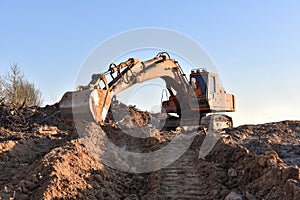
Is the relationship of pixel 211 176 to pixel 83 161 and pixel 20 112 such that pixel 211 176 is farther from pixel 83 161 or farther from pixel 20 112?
pixel 20 112

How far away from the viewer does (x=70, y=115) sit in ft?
32.7

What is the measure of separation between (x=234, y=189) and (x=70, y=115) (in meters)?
4.63

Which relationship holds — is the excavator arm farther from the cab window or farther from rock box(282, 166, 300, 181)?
rock box(282, 166, 300, 181)

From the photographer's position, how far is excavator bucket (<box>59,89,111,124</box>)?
944cm

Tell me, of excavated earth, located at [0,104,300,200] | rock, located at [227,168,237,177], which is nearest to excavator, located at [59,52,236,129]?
excavated earth, located at [0,104,300,200]

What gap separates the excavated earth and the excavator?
1334 millimetres

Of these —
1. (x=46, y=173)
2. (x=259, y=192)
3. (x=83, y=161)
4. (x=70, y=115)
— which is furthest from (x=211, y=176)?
(x=70, y=115)

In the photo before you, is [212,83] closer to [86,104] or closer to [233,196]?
[86,104]

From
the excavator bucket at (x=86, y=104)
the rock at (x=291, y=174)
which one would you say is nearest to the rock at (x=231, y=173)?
the rock at (x=291, y=174)

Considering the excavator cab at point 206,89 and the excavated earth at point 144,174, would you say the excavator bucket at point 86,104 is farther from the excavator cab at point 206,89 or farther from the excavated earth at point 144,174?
the excavator cab at point 206,89

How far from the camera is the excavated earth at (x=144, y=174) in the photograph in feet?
22.0

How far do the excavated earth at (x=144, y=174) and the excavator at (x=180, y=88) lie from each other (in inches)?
52.5

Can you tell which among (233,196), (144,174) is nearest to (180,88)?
(144,174)

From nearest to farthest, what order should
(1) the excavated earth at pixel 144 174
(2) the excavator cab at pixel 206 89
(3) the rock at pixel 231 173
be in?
1. (1) the excavated earth at pixel 144 174
2. (3) the rock at pixel 231 173
3. (2) the excavator cab at pixel 206 89
